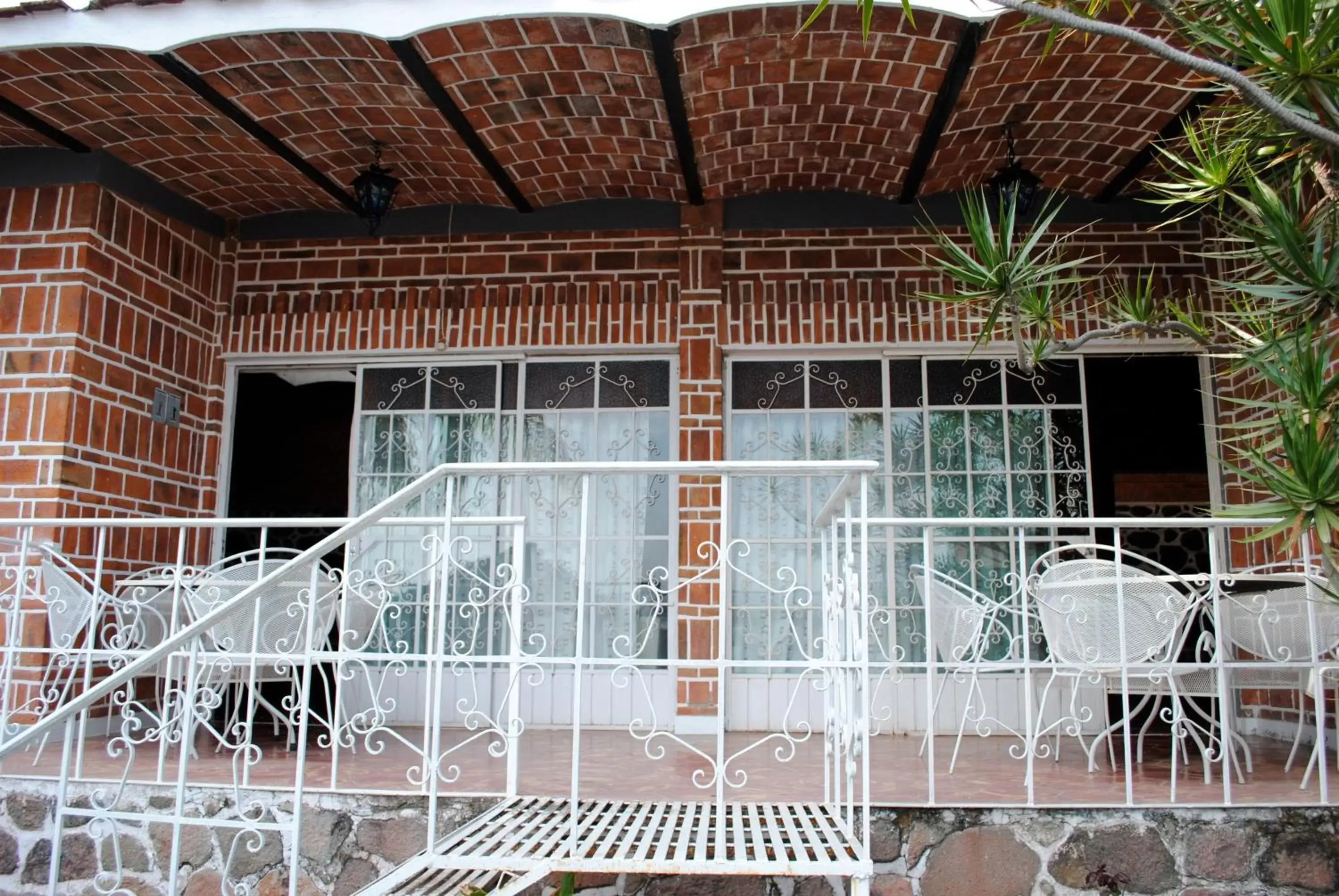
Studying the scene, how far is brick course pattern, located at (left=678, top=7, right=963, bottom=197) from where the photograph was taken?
4.38 m

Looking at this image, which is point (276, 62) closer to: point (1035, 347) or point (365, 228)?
point (365, 228)

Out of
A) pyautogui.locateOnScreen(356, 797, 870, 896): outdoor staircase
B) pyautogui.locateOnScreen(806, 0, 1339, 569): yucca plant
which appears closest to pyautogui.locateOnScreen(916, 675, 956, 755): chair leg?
pyautogui.locateOnScreen(356, 797, 870, 896): outdoor staircase

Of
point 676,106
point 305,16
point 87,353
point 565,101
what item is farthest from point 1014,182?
point 87,353

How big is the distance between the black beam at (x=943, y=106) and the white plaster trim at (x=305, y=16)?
246mm

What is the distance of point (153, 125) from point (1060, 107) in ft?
14.1

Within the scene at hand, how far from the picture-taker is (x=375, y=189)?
549 centimetres

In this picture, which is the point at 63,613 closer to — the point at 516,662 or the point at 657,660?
the point at 516,662

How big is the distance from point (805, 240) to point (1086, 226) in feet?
5.00

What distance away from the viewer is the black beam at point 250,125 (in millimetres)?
4621

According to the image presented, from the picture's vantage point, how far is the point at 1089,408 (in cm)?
873

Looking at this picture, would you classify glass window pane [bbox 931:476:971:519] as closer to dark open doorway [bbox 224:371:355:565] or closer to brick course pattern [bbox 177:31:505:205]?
brick course pattern [bbox 177:31:505:205]

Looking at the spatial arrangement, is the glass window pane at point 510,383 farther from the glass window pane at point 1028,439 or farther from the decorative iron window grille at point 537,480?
the glass window pane at point 1028,439

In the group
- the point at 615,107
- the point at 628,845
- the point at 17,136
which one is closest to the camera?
the point at 628,845

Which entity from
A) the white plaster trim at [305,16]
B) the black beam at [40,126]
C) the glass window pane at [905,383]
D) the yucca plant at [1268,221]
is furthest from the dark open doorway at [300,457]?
the yucca plant at [1268,221]
